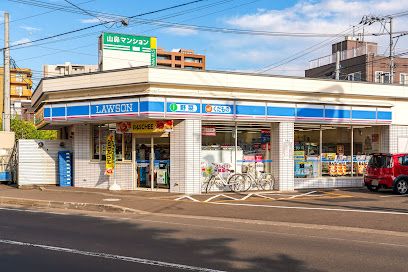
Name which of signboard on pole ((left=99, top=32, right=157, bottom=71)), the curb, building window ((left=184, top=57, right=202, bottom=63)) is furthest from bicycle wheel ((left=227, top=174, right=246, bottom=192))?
building window ((left=184, top=57, right=202, bottom=63))

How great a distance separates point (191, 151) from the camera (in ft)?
60.7

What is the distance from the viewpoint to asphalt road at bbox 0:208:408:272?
736cm

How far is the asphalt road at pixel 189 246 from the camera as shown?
290 inches

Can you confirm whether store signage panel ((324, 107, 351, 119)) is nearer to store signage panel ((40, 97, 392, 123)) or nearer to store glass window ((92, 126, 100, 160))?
store signage panel ((40, 97, 392, 123))

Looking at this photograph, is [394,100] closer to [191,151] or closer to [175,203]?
[191,151]

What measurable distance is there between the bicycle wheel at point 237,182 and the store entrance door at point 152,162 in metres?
2.65

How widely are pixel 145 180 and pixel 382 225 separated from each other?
1058 centimetres

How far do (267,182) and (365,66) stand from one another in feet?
120

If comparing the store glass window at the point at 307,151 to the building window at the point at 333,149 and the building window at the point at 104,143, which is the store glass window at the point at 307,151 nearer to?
the building window at the point at 333,149

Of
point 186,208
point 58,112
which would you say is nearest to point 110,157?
point 58,112

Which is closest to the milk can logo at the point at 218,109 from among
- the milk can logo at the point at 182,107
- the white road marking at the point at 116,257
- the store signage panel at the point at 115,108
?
the milk can logo at the point at 182,107

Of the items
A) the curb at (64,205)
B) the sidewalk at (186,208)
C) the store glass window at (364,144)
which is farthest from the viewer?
the store glass window at (364,144)

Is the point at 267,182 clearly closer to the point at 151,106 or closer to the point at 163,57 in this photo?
the point at 151,106

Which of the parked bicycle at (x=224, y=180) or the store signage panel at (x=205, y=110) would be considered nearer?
the store signage panel at (x=205, y=110)
